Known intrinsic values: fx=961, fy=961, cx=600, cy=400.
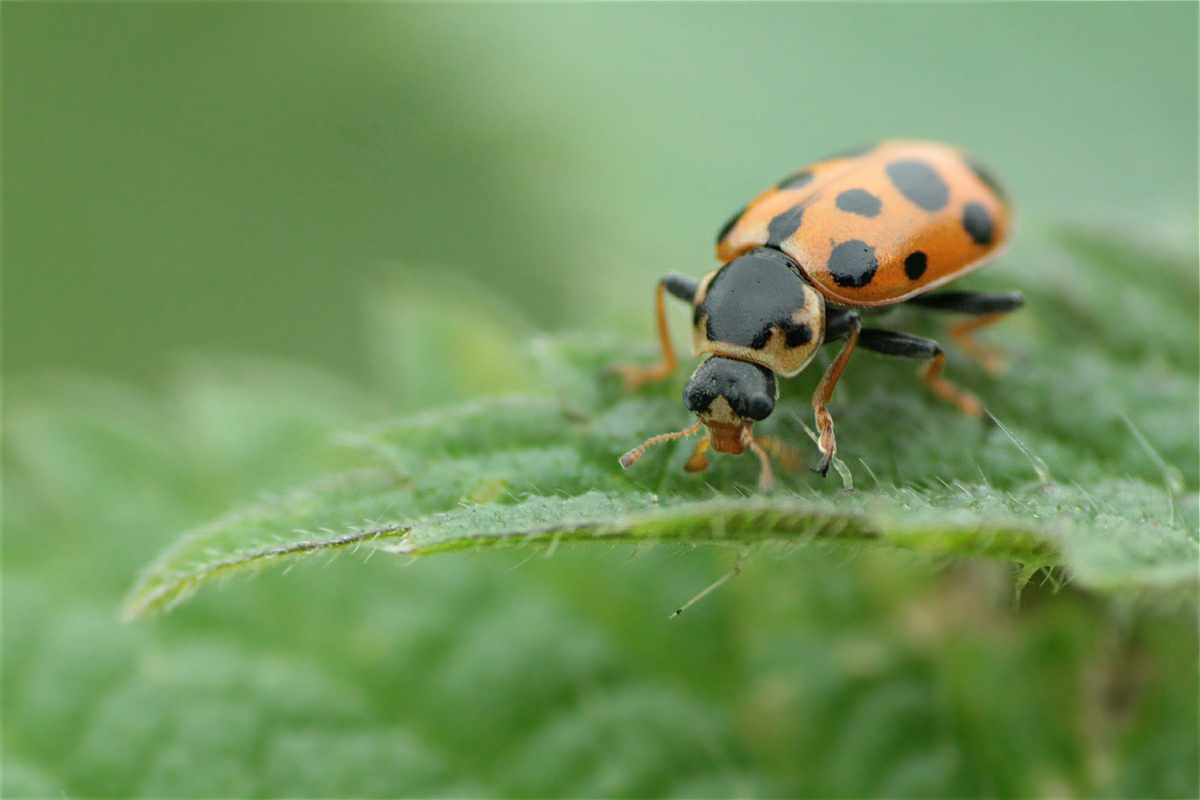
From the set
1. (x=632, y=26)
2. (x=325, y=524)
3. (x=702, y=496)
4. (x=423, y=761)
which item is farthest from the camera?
(x=632, y=26)

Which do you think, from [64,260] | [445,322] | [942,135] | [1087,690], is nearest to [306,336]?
[64,260]

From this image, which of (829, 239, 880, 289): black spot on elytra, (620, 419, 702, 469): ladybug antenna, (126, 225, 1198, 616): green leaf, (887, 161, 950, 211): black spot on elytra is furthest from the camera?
(887, 161, 950, 211): black spot on elytra

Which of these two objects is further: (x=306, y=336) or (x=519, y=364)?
(x=306, y=336)

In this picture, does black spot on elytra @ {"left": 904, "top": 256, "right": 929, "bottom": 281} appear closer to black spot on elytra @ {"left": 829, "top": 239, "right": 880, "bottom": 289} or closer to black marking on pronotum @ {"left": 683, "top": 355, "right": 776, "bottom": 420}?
black spot on elytra @ {"left": 829, "top": 239, "right": 880, "bottom": 289}

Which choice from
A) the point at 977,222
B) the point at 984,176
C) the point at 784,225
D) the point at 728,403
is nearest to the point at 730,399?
Answer: the point at 728,403

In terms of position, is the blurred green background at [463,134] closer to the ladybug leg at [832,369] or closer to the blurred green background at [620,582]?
the blurred green background at [620,582]

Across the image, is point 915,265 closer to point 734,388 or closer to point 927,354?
point 927,354

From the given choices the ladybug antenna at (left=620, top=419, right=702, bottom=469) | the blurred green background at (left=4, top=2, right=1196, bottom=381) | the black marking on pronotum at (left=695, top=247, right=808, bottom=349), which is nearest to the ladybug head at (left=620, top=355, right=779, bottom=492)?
the ladybug antenna at (left=620, top=419, right=702, bottom=469)

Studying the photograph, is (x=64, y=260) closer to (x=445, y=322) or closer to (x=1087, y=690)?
(x=445, y=322)

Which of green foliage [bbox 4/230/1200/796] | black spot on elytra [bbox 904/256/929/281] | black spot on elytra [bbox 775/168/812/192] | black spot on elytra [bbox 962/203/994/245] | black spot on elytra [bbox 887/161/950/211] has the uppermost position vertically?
black spot on elytra [bbox 775/168/812/192]
